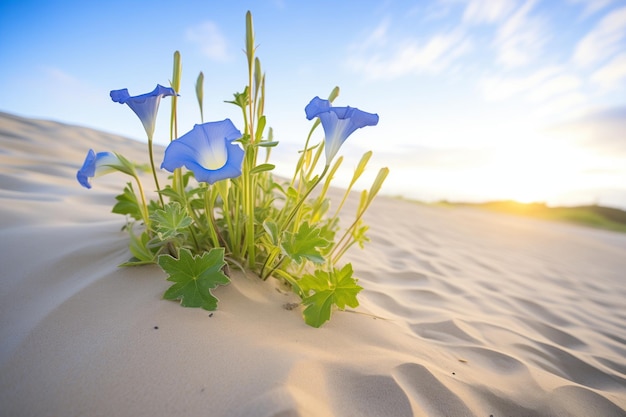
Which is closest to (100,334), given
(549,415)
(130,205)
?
(130,205)

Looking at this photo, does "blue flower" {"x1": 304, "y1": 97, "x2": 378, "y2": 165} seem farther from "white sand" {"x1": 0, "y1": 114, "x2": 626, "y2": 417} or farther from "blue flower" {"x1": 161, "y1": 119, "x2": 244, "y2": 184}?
"white sand" {"x1": 0, "y1": 114, "x2": 626, "y2": 417}

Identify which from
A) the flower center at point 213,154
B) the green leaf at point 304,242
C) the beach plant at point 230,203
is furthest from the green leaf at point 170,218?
the green leaf at point 304,242

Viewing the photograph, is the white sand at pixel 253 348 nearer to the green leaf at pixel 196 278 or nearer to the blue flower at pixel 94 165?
the green leaf at pixel 196 278

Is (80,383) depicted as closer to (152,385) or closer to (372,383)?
(152,385)

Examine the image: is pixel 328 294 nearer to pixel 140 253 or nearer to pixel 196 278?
pixel 196 278

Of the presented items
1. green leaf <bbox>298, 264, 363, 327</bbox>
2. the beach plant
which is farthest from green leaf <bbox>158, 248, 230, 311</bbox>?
green leaf <bbox>298, 264, 363, 327</bbox>

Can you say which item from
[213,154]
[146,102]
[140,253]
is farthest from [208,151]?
[140,253]
